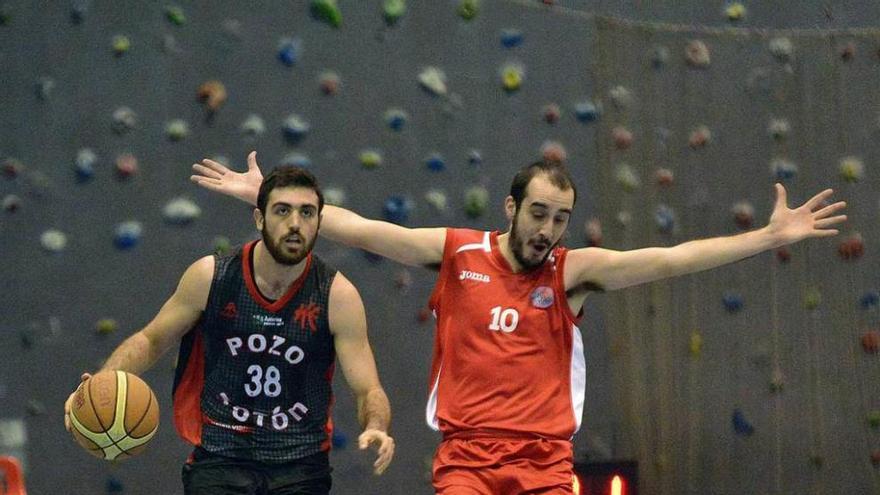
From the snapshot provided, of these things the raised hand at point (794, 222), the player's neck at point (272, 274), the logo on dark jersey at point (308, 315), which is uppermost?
the raised hand at point (794, 222)

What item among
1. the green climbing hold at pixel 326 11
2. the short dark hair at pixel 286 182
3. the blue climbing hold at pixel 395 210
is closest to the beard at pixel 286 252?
the short dark hair at pixel 286 182

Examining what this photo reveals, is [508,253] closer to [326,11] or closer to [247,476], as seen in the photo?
[247,476]

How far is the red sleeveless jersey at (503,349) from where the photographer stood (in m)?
4.70

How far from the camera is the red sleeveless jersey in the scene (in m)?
4.70

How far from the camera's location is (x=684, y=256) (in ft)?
15.9

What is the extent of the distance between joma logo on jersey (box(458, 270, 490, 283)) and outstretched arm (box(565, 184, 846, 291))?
284 millimetres

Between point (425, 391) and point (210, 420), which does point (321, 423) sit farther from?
point (425, 391)

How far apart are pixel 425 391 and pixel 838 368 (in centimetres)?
208

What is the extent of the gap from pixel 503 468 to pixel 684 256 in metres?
0.97

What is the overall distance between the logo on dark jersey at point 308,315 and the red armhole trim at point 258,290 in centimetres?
5

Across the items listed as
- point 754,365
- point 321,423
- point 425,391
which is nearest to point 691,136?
point 754,365

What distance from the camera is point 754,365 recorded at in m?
7.01

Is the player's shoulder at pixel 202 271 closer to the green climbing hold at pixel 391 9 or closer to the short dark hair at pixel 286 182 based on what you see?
the short dark hair at pixel 286 182

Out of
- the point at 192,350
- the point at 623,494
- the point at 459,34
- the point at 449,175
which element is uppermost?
the point at 459,34
